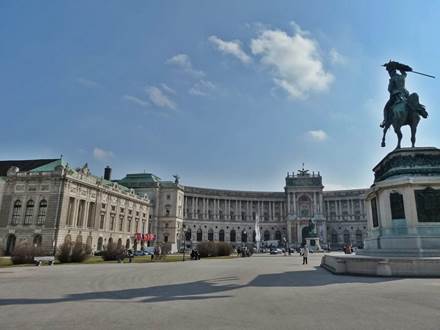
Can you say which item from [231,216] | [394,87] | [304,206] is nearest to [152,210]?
[231,216]

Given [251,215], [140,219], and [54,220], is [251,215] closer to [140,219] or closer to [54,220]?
[140,219]

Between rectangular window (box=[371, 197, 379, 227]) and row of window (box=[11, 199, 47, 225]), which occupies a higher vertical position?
row of window (box=[11, 199, 47, 225])

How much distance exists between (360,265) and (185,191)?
115834mm

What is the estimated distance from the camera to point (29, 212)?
190ft

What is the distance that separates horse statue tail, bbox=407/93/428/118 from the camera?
22016 mm

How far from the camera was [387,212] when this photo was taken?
19797 mm

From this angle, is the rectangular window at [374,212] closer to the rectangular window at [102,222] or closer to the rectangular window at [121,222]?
the rectangular window at [102,222]

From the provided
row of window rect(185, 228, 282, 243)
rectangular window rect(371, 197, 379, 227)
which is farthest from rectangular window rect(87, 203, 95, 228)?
row of window rect(185, 228, 282, 243)

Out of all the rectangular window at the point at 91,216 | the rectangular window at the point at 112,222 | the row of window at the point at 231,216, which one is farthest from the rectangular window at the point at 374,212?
the row of window at the point at 231,216

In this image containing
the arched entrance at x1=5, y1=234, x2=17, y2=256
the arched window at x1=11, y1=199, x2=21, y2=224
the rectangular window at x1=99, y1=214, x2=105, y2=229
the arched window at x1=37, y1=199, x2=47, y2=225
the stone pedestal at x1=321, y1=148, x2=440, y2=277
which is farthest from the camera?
the rectangular window at x1=99, y1=214, x2=105, y2=229

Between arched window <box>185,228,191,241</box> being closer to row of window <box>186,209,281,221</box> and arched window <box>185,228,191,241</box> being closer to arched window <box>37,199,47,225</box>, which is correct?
row of window <box>186,209,281,221</box>

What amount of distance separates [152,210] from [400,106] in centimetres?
9869

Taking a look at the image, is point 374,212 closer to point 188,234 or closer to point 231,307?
point 231,307

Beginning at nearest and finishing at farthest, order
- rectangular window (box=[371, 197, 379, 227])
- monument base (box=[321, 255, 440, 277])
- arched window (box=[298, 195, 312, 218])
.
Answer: monument base (box=[321, 255, 440, 277]) < rectangular window (box=[371, 197, 379, 227]) < arched window (box=[298, 195, 312, 218])
